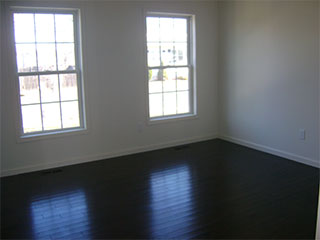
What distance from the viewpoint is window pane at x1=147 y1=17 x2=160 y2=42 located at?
525 centimetres

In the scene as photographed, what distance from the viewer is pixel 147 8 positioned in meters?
5.08

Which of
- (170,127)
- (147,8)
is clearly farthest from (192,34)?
(170,127)

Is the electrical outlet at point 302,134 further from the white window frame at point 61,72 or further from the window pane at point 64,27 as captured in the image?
the window pane at point 64,27

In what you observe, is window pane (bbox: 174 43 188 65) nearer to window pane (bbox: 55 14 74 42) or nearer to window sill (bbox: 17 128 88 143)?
window pane (bbox: 55 14 74 42)

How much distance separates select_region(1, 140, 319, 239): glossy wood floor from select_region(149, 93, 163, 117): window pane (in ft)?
2.62

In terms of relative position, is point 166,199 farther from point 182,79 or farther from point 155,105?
point 182,79

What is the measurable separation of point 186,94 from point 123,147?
4.78 ft

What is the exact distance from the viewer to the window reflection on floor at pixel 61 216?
117 inches

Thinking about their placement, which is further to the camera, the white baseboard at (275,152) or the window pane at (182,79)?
the window pane at (182,79)

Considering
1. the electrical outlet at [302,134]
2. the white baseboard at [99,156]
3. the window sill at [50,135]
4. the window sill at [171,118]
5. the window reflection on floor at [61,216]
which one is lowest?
the window reflection on floor at [61,216]

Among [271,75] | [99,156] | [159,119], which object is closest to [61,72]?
[99,156]

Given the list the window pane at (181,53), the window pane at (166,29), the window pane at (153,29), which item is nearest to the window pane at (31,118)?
the window pane at (153,29)

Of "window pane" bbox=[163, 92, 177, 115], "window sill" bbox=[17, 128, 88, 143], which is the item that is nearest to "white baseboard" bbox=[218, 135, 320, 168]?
"window pane" bbox=[163, 92, 177, 115]

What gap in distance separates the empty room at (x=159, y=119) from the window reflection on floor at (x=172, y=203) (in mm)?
18
